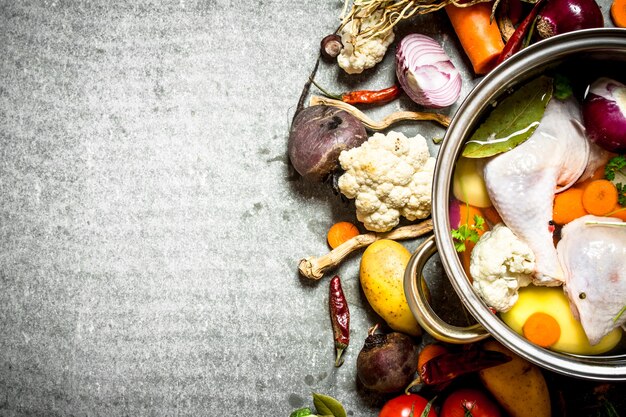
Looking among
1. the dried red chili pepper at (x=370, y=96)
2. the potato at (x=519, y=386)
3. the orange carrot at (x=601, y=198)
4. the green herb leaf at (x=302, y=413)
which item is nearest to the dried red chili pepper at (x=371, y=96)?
the dried red chili pepper at (x=370, y=96)

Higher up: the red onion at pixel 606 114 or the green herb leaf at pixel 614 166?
the red onion at pixel 606 114

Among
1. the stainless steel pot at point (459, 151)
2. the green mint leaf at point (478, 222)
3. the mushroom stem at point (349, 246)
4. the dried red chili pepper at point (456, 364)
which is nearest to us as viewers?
the stainless steel pot at point (459, 151)

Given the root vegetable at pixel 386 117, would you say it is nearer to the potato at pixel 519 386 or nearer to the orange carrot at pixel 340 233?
the orange carrot at pixel 340 233

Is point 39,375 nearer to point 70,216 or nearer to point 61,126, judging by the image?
point 70,216

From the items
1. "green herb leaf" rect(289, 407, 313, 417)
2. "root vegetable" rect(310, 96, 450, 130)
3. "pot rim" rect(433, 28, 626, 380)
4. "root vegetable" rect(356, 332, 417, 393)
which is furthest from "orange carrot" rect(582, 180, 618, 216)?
"green herb leaf" rect(289, 407, 313, 417)

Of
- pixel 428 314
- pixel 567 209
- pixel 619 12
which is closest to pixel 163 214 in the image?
pixel 428 314

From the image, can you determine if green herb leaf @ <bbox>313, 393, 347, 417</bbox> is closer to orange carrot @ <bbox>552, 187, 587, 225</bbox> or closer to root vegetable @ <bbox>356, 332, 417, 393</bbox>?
root vegetable @ <bbox>356, 332, 417, 393</bbox>

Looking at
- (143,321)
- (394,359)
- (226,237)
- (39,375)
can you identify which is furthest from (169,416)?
(394,359)
